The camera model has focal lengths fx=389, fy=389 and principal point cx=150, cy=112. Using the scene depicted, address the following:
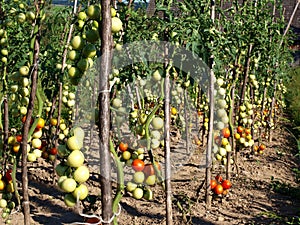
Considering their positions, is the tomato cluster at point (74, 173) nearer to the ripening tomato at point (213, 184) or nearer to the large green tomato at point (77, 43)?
the large green tomato at point (77, 43)

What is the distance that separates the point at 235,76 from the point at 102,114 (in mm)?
3162

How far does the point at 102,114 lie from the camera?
1.32 metres

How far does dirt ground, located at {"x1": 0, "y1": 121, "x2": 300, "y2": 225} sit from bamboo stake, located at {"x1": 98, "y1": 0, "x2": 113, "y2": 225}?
5.41 feet

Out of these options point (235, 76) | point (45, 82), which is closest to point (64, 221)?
point (45, 82)

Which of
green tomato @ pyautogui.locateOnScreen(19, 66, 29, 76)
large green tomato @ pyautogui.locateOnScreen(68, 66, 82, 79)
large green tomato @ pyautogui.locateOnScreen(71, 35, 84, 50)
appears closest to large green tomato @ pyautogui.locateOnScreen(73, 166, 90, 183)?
large green tomato @ pyautogui.locateOnScreen(68, 66, 82, 79)

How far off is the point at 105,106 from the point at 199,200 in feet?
9.44

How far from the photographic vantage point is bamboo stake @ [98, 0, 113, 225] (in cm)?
128

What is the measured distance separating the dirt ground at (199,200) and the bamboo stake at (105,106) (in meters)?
1.65

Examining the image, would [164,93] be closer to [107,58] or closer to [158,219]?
[158,219]

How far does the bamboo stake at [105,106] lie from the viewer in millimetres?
1278

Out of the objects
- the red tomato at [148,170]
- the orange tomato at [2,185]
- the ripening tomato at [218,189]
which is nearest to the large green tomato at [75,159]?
the red tomato at [148,170]

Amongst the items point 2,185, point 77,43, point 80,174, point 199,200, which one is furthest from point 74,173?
point 199,200

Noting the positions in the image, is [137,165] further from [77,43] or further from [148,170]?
[77,43]

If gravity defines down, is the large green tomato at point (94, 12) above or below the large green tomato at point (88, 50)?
above
